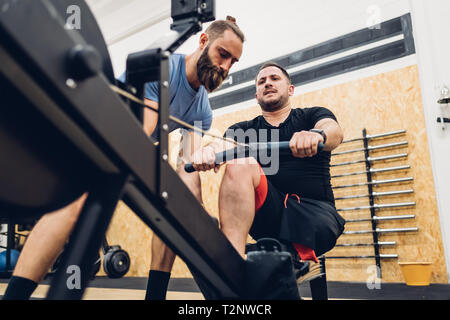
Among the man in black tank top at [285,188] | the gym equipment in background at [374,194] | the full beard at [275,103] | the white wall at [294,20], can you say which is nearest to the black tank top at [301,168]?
the man in black tank top at [285,188]

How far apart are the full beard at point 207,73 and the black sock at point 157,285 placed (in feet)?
2.69

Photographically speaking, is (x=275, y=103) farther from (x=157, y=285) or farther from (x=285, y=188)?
(x=157, y=285)

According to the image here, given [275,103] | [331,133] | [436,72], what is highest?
[436,72]

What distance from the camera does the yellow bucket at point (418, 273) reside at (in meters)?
2.52

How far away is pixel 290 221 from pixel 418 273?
1754 mm

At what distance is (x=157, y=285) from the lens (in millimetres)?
1289

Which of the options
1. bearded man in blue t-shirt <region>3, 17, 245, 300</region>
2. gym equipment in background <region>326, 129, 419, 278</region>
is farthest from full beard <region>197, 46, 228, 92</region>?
gym equipment in background <region>326, 129, 419, 278</region>

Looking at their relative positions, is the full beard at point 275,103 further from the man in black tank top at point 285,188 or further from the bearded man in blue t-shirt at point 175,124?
the bearded man in blue t-shirt at point 175,124

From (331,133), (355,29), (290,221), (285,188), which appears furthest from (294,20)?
(290,221)

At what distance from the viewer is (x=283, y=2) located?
386cm

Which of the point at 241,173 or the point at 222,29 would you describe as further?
the point at 222,29
